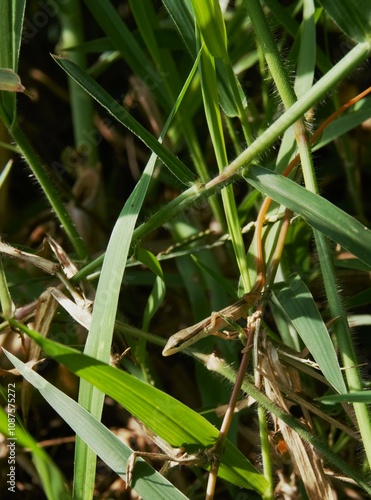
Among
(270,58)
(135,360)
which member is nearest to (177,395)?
(135,360)

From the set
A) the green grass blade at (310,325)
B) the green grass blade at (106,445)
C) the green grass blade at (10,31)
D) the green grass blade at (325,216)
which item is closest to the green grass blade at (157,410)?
the green grass blade at (106,445)

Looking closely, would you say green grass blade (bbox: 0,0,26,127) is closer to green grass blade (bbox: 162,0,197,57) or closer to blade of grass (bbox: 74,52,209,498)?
green grass blade (bbox: 162,0,197,57)

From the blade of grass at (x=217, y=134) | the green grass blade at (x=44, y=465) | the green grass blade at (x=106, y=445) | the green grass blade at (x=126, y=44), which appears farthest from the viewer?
the green grass blade at (x=126, y=44)

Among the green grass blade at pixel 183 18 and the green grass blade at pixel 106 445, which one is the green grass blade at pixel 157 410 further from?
the green grass blade at pixel 183 18

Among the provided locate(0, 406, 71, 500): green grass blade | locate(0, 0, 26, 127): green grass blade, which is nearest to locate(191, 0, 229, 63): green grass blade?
locate(0, 0, 26, 127): green grass blade

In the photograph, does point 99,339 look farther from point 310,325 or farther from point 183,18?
point 183,18

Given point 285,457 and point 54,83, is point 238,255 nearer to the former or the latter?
point 285,457
